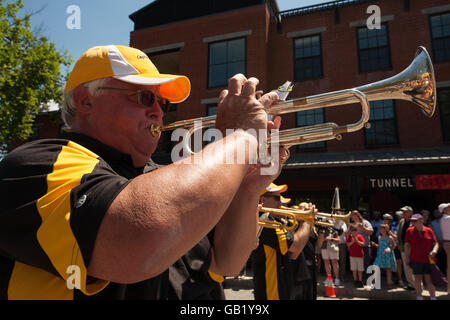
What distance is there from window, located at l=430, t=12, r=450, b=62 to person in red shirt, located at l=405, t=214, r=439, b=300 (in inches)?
322

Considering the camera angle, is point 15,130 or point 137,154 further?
point 15,130

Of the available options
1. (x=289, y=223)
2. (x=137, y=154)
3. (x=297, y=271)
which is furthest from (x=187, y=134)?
(x=297, y=271)

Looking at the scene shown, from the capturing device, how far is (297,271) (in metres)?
4.87

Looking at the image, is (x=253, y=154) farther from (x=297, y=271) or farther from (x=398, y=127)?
(x=398, y=127)

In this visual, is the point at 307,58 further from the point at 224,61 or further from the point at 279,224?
the point at 279,224

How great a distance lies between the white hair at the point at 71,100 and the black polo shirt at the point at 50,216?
1.45 feet

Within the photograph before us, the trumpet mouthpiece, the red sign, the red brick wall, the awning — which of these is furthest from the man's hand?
the red brick wall

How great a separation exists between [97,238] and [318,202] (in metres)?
14.5

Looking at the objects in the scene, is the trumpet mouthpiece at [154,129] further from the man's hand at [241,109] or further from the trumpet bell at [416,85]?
the trumpet bell at [416,85]

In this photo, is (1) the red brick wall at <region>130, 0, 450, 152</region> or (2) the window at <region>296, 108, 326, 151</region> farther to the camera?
(2) the window at <region>296, 108, 326, 151</region>

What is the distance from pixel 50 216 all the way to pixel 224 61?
14.6 metres

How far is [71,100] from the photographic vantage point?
4.92 feet

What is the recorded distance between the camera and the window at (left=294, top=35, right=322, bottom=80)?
1365 cm

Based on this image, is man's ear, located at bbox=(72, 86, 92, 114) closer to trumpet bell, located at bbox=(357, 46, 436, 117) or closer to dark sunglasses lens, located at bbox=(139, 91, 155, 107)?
dark sunglasses lens, located at bbox=(139, 91, 155, 107)
